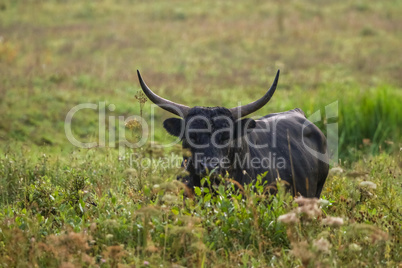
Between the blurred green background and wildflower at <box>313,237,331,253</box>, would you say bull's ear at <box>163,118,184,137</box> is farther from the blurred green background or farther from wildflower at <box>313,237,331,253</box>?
wildflower at <box>313,237,331,253</box>

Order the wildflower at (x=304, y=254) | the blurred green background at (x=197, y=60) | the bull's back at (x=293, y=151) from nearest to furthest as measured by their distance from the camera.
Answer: the wildflower at (x=304, y=254), the bull's back at (x=293, y=151), the blurred green background at (x=197, y=60)

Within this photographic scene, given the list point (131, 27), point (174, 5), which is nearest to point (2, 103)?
point (131, 27)

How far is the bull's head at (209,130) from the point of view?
18.4 ft

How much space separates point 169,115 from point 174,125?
6752mm

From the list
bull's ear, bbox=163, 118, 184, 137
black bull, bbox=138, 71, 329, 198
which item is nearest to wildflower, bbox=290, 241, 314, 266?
black bull, bbox=138, 71, 329, 198

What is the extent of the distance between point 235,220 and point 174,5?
94.6 ft

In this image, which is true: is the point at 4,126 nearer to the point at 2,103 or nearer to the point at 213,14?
the point at 2,103

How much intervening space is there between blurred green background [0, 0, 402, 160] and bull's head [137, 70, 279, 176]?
2.53m

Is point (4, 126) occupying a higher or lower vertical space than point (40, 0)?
lower

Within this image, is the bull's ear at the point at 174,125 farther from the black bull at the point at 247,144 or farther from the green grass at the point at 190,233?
the green grass at the point at 190,233

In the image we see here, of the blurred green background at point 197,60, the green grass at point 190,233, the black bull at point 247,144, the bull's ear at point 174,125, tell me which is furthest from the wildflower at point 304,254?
the blurred green background at point 197,60

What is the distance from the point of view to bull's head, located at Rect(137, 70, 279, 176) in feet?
18.4

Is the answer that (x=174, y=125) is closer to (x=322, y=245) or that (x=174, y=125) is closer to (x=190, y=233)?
(x=190, y=233)

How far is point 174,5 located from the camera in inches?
1268
